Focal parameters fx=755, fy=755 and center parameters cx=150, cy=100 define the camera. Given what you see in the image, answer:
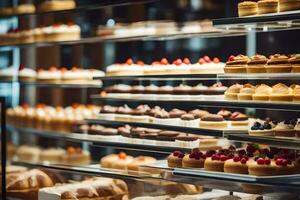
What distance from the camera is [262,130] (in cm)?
541

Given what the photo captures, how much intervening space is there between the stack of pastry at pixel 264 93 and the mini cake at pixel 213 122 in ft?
1.28

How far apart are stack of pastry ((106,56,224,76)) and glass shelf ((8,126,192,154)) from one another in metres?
0.66

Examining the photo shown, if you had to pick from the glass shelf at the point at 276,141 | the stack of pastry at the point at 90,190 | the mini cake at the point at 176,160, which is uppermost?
the glass shelf at the point at 276,141

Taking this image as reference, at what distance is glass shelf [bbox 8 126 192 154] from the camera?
21.9 ft

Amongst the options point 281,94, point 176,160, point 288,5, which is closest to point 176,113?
point 176,160

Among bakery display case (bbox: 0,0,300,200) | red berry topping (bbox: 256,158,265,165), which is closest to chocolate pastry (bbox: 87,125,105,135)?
bakery display case (bbox: 0,0,300,200)

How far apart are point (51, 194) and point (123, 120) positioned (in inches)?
42.0

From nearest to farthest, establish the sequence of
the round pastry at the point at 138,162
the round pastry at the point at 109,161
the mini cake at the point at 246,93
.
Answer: the mini cake at the point at 246,93 < the round pastry at the point at 138,162 < the round pastry at the point at 109,161

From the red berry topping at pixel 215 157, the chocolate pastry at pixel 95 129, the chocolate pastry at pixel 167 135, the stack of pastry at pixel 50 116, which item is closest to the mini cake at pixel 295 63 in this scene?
the red berry topping at pixel 215 157

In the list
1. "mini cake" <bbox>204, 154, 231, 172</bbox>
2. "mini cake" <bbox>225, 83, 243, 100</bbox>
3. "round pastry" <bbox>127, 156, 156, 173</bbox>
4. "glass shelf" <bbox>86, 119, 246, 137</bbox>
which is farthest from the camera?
"round pastry" <bbox>127, 156, 156, 173</bbox>

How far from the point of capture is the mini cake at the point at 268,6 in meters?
5.41

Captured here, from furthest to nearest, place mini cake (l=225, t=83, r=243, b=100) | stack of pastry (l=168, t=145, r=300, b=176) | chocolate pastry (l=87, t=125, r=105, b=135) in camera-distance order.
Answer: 1. chocolate pastry (l=87, t=125, r=105, b=135)
2. mini cake (l=225, t=83, r=243, b=100)
3. stack of pastry (l=168, t=145, r=300, b=176)

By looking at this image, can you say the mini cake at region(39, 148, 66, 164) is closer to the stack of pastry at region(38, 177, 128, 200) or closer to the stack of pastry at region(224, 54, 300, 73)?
the stack of pastry at region(38, 177, 128, 200)

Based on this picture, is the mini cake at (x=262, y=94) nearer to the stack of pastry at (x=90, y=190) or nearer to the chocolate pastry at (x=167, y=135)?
the chocolate pastry at (x=167, y=135)
